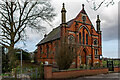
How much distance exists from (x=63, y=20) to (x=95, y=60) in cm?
1296

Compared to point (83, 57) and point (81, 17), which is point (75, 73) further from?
point (81, 17)

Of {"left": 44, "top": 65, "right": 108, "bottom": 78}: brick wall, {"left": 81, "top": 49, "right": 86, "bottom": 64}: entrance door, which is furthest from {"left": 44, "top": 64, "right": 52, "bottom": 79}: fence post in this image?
{"left": 81, "top": 49, "right": 86, "bottom": 64}: entrance door

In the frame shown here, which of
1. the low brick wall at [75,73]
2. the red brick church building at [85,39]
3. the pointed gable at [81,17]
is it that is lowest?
the low brick wall at [75,73]

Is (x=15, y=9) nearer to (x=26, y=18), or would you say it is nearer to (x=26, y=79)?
(x=26, y=18)

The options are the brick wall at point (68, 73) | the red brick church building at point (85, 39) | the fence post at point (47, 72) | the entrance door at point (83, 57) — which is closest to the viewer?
the fence post at point (47, 72)

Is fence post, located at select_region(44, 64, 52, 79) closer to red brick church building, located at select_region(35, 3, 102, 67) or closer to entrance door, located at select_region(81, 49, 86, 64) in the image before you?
red brick church building, located at select_region(35, 3, 102, 67)

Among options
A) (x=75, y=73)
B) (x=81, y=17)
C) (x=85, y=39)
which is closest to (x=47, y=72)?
(x=75, y=73)

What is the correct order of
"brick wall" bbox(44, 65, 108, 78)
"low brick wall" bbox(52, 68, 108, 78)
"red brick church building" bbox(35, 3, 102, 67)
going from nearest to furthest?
"brick wall" bbox(44, 65, 108, 78) → "low brick wall" bbox(52, 68, 108, 78) → "red brick church building" bbox(35, 3, 102, 67)

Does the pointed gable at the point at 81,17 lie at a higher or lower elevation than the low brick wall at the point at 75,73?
higher

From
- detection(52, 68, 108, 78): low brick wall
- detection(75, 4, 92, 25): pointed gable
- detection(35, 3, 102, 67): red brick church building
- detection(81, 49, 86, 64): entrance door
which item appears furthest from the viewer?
detection(81, 49, 86, 64): entrance door

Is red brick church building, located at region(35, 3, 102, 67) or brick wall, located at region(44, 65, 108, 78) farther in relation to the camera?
red brick church building, located at region(35, 3, 102, 67)

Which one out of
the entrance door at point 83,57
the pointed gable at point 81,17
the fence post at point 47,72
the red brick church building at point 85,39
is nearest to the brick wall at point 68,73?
the fence post at point 47,72

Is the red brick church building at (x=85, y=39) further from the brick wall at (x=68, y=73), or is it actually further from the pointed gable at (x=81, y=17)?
the brick wall at (x=68, y=73)

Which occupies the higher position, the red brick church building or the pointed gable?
the pointed gable
